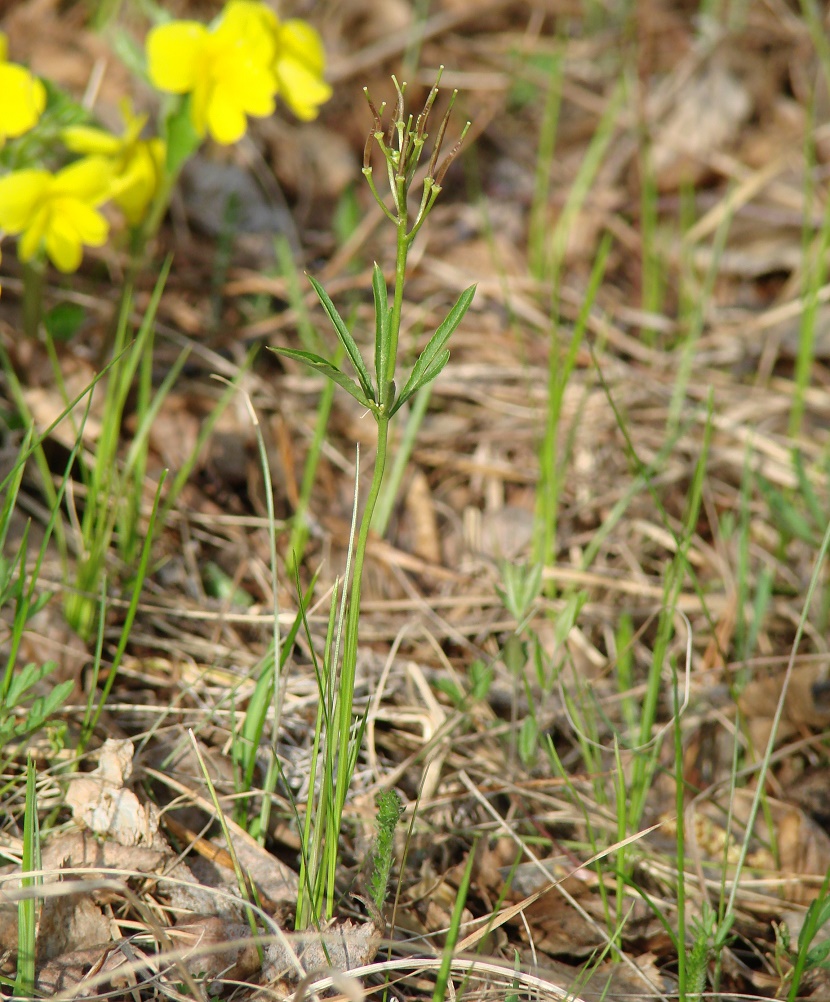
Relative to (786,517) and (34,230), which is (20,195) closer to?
(34,230)

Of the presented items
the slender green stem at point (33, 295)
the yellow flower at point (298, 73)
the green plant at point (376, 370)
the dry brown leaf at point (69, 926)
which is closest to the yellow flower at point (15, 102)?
the slender green stem at point (33, 295)

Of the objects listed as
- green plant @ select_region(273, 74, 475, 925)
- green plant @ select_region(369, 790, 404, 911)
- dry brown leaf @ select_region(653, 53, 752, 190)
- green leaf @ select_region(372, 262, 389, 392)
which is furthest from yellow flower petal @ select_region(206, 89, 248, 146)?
dry brown leaf @ select_region(653, 53, 752, 190)

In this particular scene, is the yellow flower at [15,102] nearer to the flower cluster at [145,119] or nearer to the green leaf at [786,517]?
the flower cluster at [145,119]

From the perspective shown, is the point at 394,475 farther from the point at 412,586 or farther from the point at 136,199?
the point at 136,199

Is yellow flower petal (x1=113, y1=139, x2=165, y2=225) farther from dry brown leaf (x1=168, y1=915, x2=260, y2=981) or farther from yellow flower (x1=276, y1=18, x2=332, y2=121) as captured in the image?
dry brown leaf (x1=168, y1=915, x2=260, y2=981)

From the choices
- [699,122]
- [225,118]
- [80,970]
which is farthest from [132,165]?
[699,122]

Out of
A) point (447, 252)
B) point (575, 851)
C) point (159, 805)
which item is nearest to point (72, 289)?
point (447, 252)
